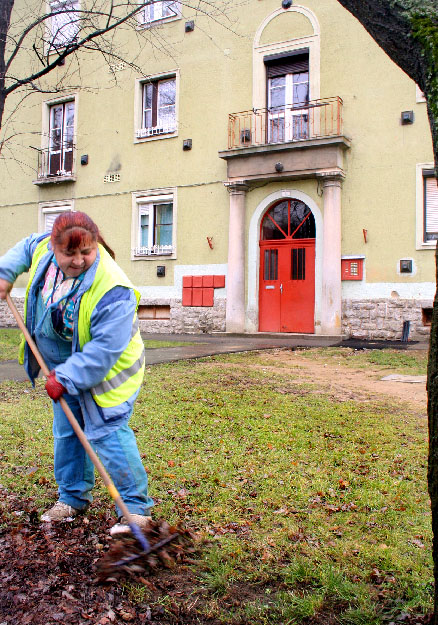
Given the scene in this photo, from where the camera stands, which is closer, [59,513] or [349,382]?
[59,513]

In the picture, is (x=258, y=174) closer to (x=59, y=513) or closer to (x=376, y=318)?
(x=376, y=318)

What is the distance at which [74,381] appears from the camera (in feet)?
8.44

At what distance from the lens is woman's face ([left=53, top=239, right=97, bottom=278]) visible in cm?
264

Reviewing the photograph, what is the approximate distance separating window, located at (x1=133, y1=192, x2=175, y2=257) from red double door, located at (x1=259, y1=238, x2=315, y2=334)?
121 inches

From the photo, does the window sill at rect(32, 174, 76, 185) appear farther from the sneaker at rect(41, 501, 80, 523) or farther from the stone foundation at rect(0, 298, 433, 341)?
the sneaker at rect(41, 501, 80, 523)

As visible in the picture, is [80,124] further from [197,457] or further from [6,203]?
[197,457]

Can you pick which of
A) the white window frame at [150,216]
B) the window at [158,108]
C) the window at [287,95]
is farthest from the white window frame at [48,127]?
the window at [287,95]

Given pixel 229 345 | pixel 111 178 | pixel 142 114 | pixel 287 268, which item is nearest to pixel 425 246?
pixel 287 268

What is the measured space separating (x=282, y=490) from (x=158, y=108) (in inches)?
602

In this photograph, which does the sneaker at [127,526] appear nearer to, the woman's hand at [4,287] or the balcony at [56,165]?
the woman's hand at [4,287]

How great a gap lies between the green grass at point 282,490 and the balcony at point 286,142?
29.0ft

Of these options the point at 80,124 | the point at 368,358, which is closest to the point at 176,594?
the point at 368,358

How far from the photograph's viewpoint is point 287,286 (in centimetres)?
1503

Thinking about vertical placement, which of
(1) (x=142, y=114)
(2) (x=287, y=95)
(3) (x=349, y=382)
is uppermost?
(1) (x=142, y=114)
